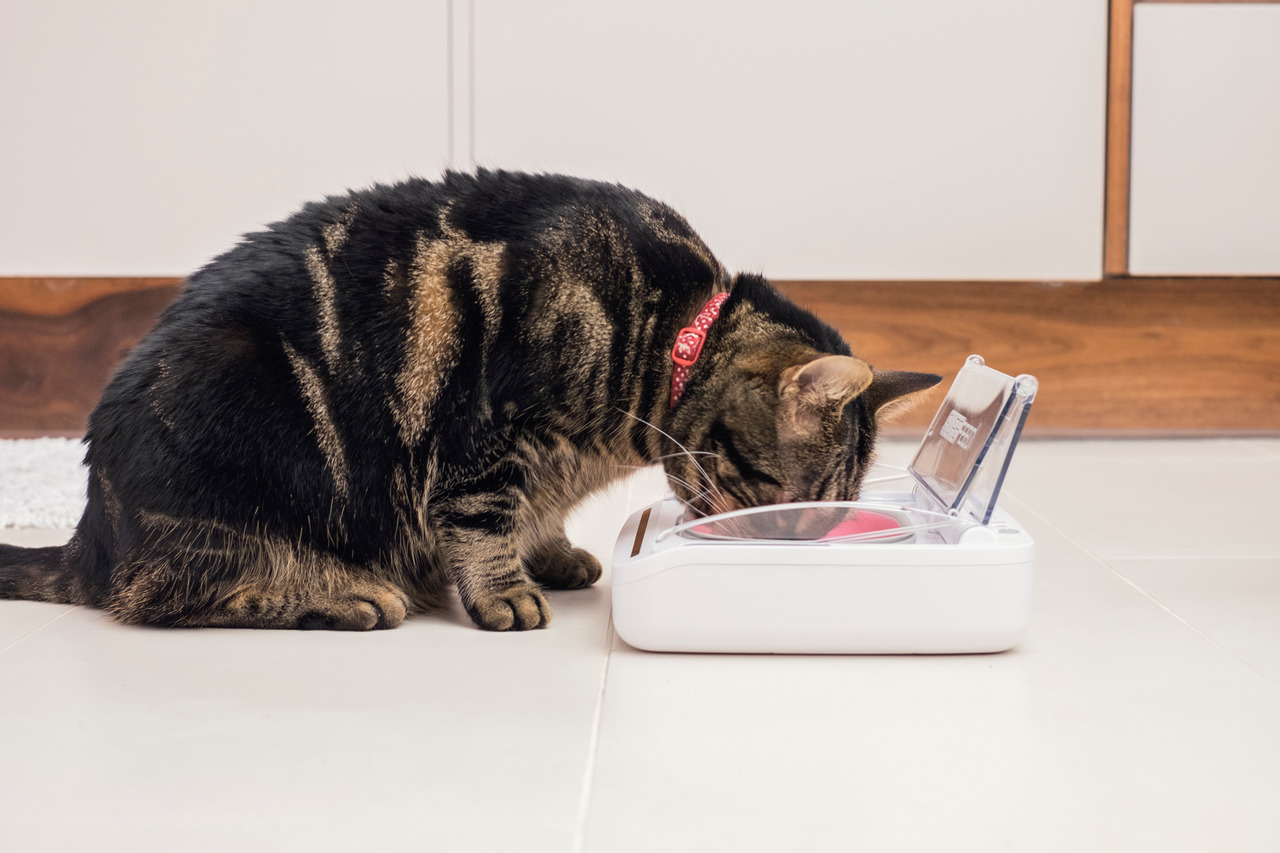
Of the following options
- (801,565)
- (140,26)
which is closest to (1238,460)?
(801,565)

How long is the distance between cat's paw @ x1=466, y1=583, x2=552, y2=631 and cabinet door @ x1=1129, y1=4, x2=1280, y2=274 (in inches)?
69.1

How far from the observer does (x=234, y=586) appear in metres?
1.21

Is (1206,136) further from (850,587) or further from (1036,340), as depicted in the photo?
(850,587)

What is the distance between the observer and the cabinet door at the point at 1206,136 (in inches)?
89.1

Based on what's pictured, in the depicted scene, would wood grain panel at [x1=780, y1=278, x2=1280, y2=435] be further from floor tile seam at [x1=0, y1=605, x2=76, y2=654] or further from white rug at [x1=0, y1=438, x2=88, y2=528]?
floor tile seam at [x1=0, y1=605, x2=76, y2=654]

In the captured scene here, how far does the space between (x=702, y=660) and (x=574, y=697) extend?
0.17 metres

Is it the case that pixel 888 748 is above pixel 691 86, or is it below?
below

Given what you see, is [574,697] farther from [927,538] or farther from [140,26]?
[140,26]

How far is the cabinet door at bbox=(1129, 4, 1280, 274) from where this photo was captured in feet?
7.43

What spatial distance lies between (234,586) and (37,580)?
0.30 metres

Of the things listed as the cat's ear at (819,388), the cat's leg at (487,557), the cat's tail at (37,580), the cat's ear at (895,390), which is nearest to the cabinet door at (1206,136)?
the cat's ear at (895,390)

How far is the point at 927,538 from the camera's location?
1.19 metres

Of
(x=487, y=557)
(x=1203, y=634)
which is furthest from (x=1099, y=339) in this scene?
(x=487, y=557)

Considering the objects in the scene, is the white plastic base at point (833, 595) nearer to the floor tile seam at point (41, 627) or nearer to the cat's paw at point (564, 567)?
the cat's paw at point (564, 567)
